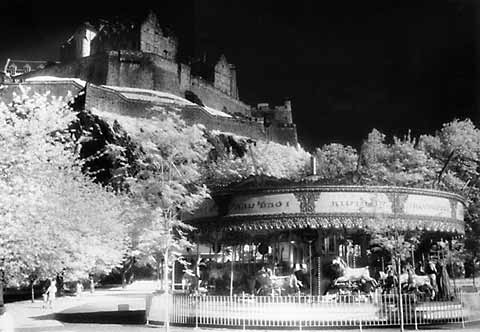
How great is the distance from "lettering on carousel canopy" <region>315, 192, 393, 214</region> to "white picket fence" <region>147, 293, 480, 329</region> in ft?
8.55

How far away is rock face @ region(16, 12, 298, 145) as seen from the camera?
99.9m

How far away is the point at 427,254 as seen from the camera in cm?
2377

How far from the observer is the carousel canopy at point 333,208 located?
58.6 feet

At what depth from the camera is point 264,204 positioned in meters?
18.4

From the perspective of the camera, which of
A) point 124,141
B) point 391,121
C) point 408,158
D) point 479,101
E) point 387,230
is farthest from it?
point 391,121

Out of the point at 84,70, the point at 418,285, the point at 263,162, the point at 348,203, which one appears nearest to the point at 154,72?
the point at 84,70

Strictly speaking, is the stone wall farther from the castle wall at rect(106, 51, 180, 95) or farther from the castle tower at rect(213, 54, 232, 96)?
the castle tower at rect(213, 54, 232, 96)

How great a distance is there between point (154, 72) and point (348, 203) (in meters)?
88.2

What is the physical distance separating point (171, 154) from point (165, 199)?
10.0m

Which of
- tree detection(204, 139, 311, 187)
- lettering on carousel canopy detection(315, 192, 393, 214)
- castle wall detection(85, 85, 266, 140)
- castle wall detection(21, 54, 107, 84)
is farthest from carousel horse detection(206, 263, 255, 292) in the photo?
castle wall detection(21, 54, 107, 84)

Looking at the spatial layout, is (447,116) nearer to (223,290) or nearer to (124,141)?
(124,141)

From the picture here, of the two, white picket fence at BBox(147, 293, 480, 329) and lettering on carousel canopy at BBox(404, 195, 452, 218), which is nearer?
white picket fence at BBox(147, 293, 480, 329)

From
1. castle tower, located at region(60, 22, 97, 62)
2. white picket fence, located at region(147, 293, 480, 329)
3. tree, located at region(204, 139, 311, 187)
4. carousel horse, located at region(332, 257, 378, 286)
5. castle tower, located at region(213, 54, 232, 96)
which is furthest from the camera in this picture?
castle tower, located at region(213, 54, 232, 96)

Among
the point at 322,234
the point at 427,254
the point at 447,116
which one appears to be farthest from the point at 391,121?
the point at 322,234
